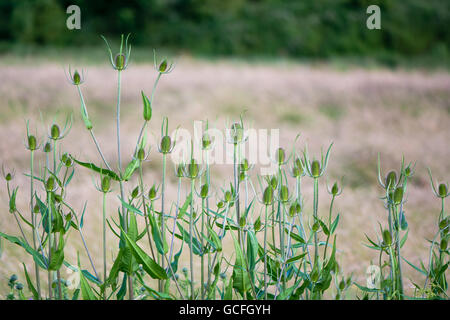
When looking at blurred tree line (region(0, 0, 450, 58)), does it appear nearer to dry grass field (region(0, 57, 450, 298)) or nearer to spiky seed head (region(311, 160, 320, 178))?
dry grass field (region(0, 57, 450, 298))

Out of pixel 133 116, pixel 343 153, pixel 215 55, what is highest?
pixel 215 55

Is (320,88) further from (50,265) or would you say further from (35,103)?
(50,265)

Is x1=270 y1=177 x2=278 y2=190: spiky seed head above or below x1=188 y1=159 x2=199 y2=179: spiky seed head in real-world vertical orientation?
below

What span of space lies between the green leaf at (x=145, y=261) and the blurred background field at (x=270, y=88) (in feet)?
0.46

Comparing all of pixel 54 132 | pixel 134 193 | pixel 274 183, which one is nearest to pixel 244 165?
pixel 274 183

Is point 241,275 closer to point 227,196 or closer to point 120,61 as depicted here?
point 227,196

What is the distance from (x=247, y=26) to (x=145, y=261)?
6.34 m

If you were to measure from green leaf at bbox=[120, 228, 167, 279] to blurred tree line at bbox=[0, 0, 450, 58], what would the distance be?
3349 mm

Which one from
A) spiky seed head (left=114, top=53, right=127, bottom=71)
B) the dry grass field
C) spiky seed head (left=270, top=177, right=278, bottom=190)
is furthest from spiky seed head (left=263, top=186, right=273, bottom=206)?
the dry grass field

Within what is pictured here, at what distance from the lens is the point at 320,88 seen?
364cm

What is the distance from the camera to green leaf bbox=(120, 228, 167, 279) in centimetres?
57

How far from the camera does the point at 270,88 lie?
3576 millimetres
